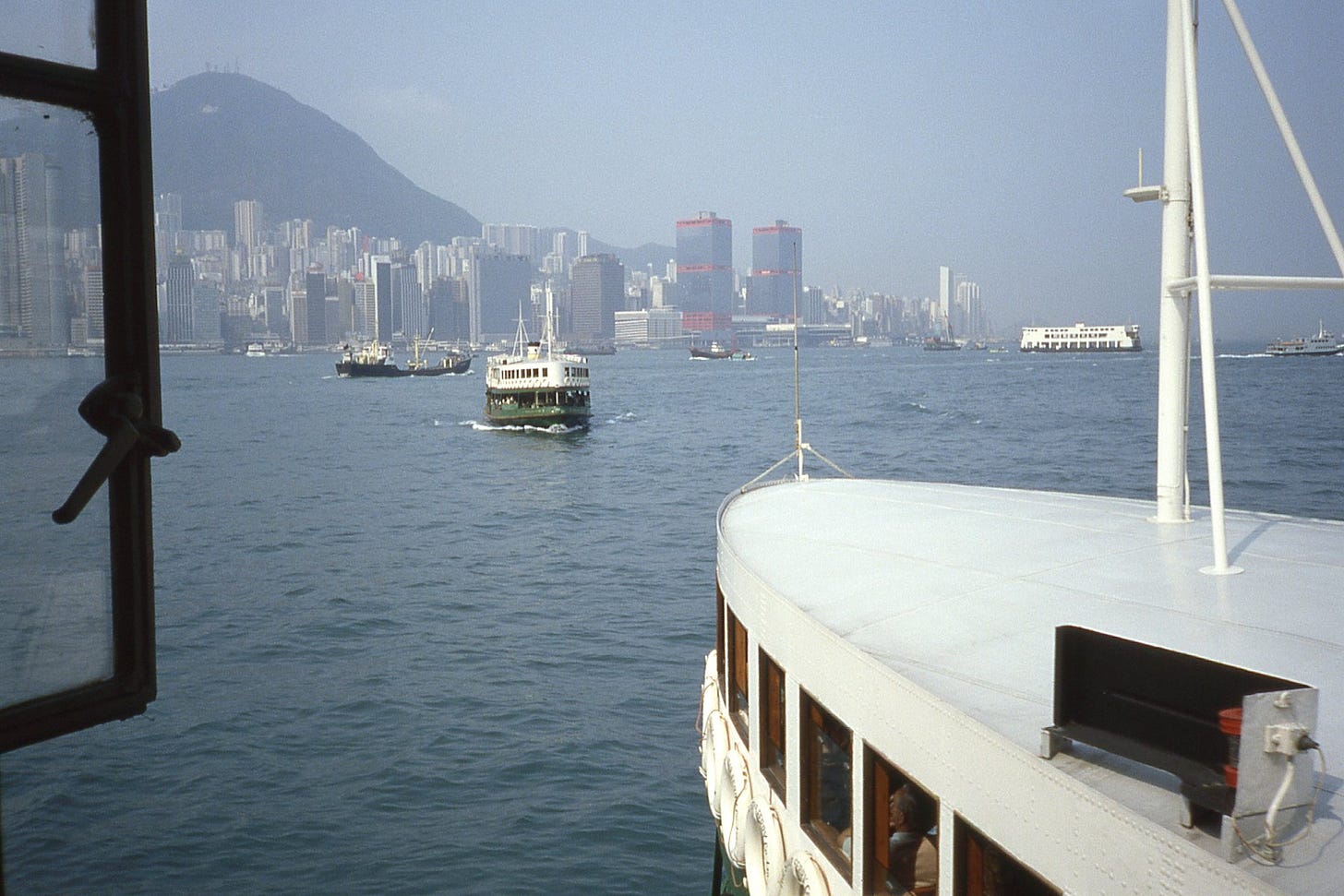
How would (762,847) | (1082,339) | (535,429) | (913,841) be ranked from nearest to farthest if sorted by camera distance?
(913,841), (762,847), (535,429), (1082,339)

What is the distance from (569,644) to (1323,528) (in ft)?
41.6

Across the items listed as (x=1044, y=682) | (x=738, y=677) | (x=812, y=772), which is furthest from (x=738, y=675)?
(x=1044, y=682)

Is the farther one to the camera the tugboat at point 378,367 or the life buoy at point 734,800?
the tugboat at point 378,367

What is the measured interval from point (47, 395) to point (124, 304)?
0.16 metres

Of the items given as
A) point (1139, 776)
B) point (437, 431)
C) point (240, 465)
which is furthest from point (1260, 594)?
point (437, 431)

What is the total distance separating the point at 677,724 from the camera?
14.8m

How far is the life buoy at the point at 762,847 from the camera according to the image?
5699mm

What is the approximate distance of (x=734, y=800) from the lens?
675 centimetres

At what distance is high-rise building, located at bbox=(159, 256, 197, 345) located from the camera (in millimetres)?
158875

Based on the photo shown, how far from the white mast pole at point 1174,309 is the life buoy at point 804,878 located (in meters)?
4.10

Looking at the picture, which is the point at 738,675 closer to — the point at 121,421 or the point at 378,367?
the point at 121,421

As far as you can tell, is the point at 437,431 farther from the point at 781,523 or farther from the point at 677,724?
the point at 781,523

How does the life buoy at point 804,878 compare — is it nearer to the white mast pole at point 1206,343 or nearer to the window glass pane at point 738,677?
the window glass pane at point 738,677

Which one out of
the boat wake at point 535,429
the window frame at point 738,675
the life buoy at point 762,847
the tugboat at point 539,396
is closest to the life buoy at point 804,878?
the life buoy at point 762,847
